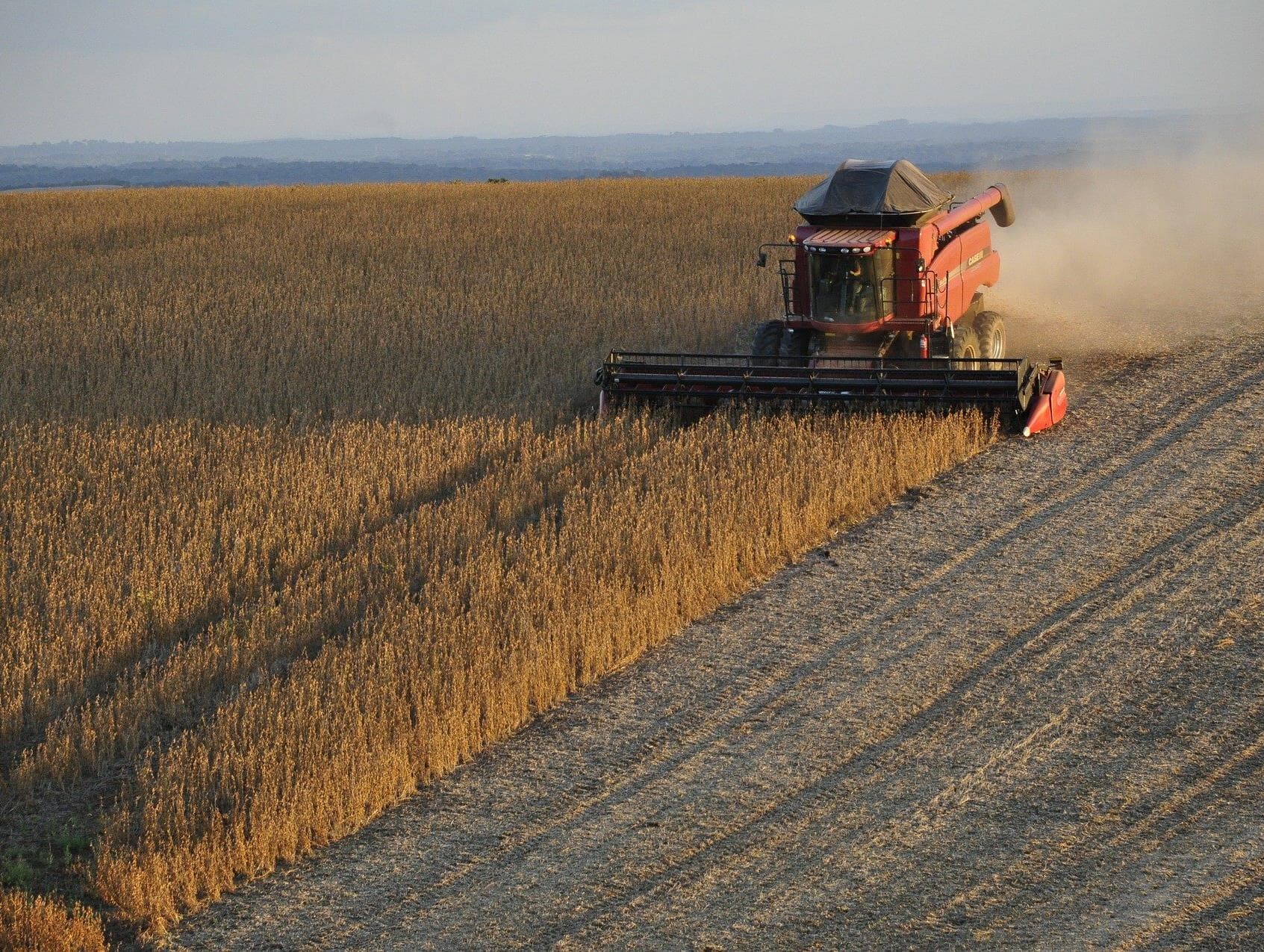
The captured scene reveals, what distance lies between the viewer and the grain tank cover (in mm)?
12344

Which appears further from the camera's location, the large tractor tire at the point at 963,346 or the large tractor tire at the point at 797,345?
the large tractor tire at the point at 797,345

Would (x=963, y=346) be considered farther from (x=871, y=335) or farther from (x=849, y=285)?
(x=849, y=285)

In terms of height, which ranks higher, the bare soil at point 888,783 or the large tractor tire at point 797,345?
the large tractor tire at point 797,345

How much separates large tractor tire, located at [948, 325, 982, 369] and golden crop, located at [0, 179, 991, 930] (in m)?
1.03

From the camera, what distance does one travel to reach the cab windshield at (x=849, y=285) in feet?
40.0

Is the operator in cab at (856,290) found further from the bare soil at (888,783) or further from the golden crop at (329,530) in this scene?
the bare soil at (888,783)

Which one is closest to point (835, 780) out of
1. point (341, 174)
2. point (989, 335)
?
point (989, 335)

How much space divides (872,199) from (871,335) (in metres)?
1.18

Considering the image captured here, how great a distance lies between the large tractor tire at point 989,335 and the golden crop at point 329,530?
1.90 m

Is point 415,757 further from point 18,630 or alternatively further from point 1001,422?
point 1001,422

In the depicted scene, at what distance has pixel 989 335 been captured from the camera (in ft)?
42.8

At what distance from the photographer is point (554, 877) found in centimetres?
554

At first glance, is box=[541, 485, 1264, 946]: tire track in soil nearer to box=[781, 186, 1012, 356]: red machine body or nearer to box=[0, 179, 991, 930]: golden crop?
box=[0, 179, 991, 930]: golden crop

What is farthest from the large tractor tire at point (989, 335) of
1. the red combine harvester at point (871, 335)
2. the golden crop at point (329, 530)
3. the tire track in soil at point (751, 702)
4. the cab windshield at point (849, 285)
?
the tire track in soil at point (751, 702)
